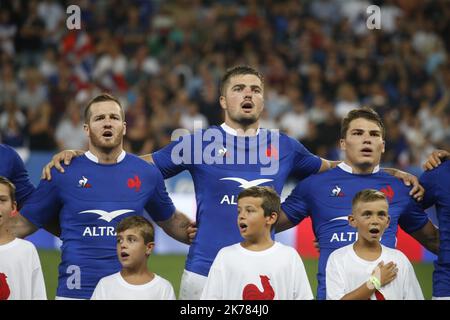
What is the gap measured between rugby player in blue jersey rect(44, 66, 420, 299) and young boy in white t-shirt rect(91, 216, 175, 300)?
2.18 ft

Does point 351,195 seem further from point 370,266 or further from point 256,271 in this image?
point 256,271

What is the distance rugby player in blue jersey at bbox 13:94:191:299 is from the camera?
6613 millimetres

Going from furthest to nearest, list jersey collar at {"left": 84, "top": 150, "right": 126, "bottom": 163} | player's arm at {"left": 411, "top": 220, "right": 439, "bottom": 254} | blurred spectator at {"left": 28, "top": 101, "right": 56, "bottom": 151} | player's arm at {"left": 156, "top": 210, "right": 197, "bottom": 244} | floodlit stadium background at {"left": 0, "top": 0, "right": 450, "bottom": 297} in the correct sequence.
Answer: floodlit stadium background at {"left": 0, "top": 0, "right": 450, "bottom": 297}, blurred spectator at {"left": 28, "top": 101, "right": 56, "bottom": 151}, player's arm at {"left": 156, "top": 210, "right": 197, "bottom": 244}, player's arm at {"left": 411, "top": 220, "right": 439, "bottom": 254}, jersey collar at {"left": 84, "top": 150, "right": 126, "bottom": 163}

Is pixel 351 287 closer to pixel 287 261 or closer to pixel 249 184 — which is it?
pixel 287 261

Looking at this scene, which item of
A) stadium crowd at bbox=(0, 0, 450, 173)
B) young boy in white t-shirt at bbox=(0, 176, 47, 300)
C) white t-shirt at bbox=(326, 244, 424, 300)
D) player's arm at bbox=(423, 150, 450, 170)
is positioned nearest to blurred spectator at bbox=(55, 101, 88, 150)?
stadium crowd at bbox=(0, 0, 450, 173)

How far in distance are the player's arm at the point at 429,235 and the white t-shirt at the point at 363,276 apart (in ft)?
2.85

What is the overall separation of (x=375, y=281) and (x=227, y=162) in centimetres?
158

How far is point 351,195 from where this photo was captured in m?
6.93

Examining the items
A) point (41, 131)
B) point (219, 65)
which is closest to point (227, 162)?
point (41, 131)

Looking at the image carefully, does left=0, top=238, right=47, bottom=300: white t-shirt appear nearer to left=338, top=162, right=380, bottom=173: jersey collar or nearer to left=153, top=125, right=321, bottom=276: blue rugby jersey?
left=153, top=125, right=321, bottom=276: blue rugby jersey

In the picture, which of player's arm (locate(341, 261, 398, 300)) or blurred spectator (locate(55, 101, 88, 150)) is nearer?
player's arm (locate(341, 261, 398, 300))

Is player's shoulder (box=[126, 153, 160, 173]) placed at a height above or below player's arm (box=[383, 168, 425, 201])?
above
